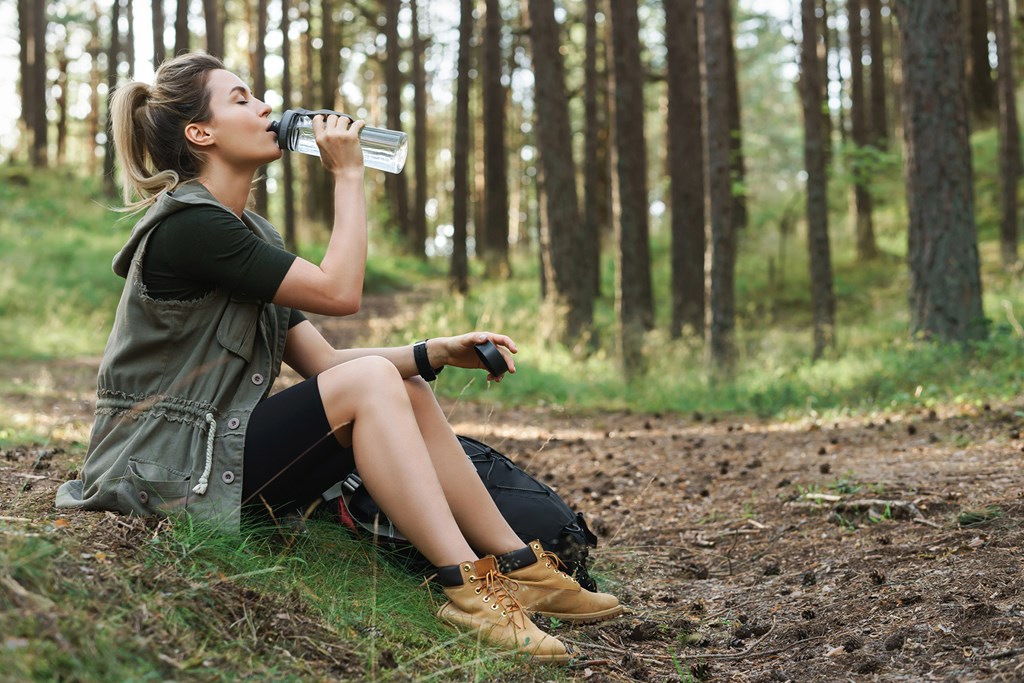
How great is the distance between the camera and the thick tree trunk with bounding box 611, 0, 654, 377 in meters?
11.2

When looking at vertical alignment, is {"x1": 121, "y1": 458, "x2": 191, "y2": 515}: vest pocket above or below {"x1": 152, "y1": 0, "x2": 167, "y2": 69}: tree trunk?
below

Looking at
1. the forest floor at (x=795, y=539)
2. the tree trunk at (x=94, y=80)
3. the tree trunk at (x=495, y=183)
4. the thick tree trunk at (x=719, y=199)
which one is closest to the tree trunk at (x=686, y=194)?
the tree trunk at (x=495, y=183)

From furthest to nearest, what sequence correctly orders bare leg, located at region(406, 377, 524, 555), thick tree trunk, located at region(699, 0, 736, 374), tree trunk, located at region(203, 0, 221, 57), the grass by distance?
tree trunk, located at region(203, 0, 221, 57) → thick tree trunk, located at region(699, 0, 736, 374) → bare leg, located at region(406, 377, 524, 555) → the grass

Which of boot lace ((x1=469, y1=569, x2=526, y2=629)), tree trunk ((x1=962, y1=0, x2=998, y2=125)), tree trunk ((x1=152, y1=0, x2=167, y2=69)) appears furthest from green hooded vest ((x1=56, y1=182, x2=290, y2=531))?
tree trunk ((x1=962, y1=0, x2=998, y2=125))

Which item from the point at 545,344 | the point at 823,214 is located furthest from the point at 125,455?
the point at 823,214

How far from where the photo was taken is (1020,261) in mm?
15148

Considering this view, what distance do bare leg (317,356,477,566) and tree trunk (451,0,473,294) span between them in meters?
15.0

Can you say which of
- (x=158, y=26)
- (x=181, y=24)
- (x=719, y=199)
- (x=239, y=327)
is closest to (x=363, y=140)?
(x=239, y=327)

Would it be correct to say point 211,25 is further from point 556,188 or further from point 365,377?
point 365,377

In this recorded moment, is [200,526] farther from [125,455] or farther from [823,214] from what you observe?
[823,214]

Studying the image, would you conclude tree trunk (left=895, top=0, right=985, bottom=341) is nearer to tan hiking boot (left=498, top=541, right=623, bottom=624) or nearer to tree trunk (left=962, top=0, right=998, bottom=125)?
tan hiking boot (left=498, top=541, right=623, bottom=624)

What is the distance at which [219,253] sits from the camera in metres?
3.08

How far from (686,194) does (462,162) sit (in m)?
5.11

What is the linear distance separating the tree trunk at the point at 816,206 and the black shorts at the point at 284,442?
9736 millimetres
